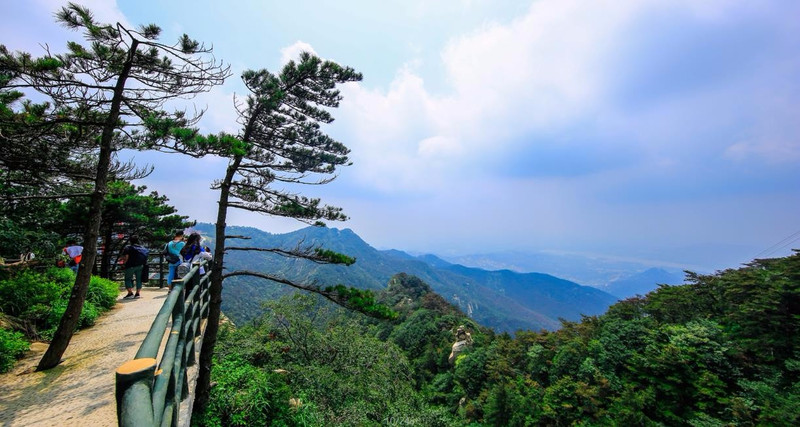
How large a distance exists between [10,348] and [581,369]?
28.3 meters

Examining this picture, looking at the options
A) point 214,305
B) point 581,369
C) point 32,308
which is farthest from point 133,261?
point 581,369

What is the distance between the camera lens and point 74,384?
350cm

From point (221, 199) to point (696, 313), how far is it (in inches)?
1328

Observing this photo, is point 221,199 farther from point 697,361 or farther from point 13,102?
point 697,361

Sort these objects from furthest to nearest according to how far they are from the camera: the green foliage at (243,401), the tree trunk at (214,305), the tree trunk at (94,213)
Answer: the green foliage at (243,401) < the tree trunk at (214,305) < the tree trunk at (94,213)

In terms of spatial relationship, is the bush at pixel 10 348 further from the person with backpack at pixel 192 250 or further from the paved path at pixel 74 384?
the person with backpack at pixel 192 250

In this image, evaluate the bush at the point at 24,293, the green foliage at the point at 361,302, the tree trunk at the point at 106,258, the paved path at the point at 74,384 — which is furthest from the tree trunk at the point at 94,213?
the tree trunk at the point at 106,258

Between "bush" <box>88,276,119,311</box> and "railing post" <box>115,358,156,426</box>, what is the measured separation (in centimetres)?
812

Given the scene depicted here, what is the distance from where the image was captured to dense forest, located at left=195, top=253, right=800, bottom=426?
1122 centimetres

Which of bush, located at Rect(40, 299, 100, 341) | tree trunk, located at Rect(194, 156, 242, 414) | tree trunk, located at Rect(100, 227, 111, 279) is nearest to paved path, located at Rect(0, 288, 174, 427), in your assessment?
bush, located at Rect(40, 299, 100, 341)

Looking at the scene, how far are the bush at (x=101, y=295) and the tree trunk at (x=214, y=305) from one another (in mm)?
2813

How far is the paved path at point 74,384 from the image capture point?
288 centimetres

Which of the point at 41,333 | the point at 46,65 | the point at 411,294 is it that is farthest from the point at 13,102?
the point at 411,294

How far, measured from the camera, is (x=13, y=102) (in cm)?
548
